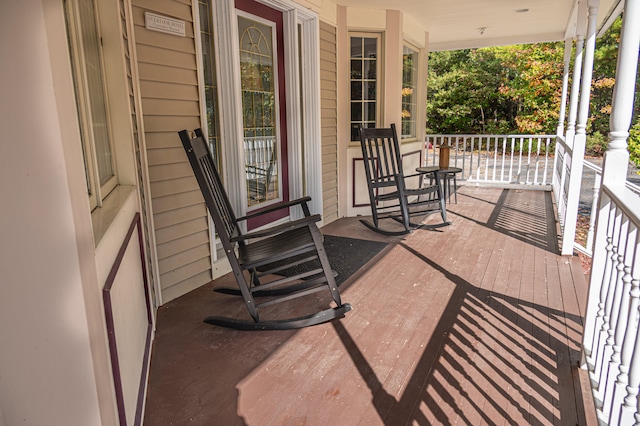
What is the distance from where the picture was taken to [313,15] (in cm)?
432

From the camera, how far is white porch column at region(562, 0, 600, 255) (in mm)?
3525

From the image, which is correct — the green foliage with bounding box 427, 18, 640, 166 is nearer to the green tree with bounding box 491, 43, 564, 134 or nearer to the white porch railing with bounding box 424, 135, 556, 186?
the green tree with bounding box 491, 43, 564, 134

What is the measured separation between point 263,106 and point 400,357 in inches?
103

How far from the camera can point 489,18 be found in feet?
19.0

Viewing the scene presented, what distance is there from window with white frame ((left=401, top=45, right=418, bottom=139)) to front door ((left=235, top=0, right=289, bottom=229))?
2.41 metres

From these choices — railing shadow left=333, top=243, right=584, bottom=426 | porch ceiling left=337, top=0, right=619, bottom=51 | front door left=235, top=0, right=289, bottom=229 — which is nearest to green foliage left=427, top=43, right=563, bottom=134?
porch ceiling left=337, top=0, right=619, bottom=51

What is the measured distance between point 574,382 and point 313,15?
3874 mm

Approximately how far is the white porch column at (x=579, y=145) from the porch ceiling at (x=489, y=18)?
4.48 ft

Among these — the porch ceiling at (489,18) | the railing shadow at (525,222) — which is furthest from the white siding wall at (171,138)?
the railing shadow at (525,222)

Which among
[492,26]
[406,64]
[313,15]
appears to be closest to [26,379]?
[313,15]

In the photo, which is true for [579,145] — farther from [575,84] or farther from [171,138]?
[171,138]

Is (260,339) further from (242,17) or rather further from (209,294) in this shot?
(242,17)

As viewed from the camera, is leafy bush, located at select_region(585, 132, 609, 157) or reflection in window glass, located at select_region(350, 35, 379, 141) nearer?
reflection in window glass, located at select_region(350, 35, 379, 141)

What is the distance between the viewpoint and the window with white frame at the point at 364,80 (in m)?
5.11
